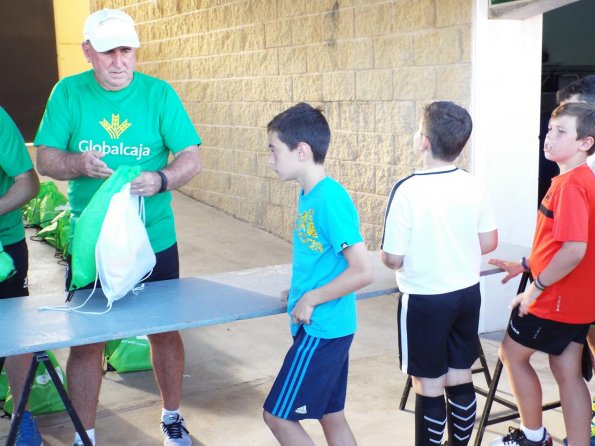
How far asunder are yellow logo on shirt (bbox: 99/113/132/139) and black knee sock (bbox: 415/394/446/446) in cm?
165

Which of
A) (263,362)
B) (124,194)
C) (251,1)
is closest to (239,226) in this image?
(251,1)

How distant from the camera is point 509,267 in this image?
11.1ft

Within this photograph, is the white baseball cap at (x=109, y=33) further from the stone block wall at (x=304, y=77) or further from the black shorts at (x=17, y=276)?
the stone block wall at (x=304, y=77)

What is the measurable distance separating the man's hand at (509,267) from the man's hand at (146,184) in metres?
1.50

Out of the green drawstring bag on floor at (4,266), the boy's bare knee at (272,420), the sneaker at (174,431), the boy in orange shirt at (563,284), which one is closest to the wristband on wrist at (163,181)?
the green drawstring bag on floor at (4,266)

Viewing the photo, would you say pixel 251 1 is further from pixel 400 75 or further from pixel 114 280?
pixel 114 280

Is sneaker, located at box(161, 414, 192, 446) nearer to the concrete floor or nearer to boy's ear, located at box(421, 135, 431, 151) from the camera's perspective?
the concrete floor

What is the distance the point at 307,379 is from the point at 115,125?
140 centimetres

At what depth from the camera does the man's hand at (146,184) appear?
119 inches

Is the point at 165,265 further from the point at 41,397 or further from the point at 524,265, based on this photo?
the point at 524,265

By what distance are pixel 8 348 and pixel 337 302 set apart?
1092 mm

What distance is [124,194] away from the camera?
2895mm

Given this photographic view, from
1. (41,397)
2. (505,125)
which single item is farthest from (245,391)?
(505,125)

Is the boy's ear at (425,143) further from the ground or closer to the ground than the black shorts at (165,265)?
further from the ground
